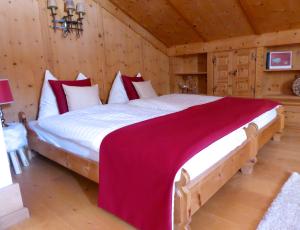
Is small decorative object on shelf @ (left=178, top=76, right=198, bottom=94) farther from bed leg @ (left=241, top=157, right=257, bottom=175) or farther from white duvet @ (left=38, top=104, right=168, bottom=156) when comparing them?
bed leg @ (left=241, top=157, right=257, bottom=175)

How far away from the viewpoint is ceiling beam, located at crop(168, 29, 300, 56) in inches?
145

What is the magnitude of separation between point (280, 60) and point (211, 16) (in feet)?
4.65

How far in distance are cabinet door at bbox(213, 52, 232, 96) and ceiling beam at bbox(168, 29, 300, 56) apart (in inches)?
5.6

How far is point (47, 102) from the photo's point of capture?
2979mm

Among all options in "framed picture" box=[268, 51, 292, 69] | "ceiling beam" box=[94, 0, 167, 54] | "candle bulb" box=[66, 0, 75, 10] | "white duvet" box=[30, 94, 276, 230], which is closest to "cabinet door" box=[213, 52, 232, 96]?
"framed picture" box=[268, 51, 292, 69]

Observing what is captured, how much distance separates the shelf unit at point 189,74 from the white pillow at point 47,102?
2.85 m

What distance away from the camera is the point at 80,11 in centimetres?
327

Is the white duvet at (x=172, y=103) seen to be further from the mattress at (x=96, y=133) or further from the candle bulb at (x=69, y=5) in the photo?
the candle bulb at (x=69, y=5)

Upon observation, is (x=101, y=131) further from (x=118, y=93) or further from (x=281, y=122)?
(x=281, y=122)

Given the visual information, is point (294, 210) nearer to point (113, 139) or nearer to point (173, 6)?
point (113, 139)

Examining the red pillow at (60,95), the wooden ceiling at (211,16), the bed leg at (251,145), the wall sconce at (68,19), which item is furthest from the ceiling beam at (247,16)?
the red pillow at (60,95)

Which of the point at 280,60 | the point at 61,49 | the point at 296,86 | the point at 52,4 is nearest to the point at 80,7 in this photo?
the point at 52,4

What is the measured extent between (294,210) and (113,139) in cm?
141

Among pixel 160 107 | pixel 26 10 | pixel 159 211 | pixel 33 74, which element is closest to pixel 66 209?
pixel 159 211
